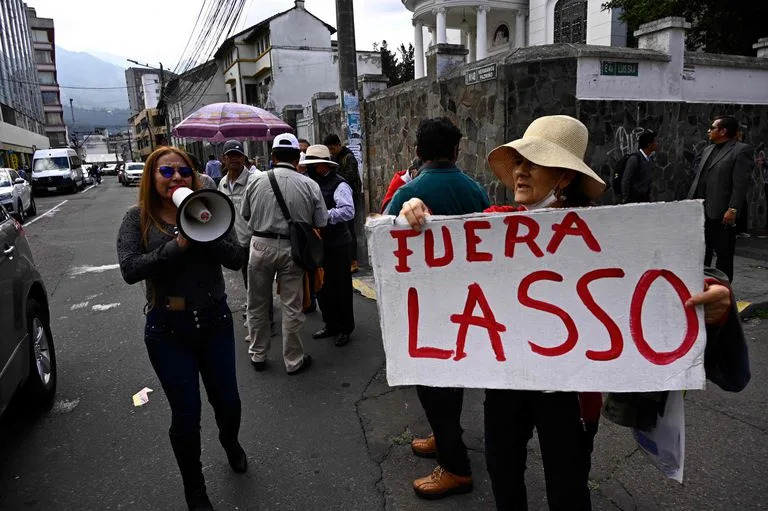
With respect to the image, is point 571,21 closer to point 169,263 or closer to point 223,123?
point 223,123

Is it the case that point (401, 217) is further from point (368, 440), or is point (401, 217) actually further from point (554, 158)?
point (368, 440)

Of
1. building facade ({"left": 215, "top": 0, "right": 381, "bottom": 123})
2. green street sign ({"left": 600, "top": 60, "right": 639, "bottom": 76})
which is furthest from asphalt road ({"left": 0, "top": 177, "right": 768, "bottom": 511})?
building facade ({"left": 215, "top": 0, "right": 381, "bottom": 123})

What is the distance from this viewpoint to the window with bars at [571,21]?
1947 cm

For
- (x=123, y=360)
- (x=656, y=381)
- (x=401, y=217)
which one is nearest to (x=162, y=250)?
(x=401, y=217)

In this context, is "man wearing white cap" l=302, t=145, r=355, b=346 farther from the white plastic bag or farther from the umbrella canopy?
the umbrella canopy

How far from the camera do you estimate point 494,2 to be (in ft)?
67.3

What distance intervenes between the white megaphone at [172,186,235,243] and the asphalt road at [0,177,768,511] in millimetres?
1406

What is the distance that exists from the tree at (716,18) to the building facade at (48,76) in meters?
87.1

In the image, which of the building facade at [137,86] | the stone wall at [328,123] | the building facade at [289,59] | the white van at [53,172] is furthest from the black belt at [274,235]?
the building facade at [137,86]

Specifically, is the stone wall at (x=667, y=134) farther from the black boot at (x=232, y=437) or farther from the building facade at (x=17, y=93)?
the building facade at (x=17, y=93)

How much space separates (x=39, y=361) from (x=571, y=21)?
21079 millimetres

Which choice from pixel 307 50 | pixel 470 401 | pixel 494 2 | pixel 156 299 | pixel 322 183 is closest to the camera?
pixel 156 299

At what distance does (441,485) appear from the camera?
264 cm

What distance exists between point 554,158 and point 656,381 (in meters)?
0.77
